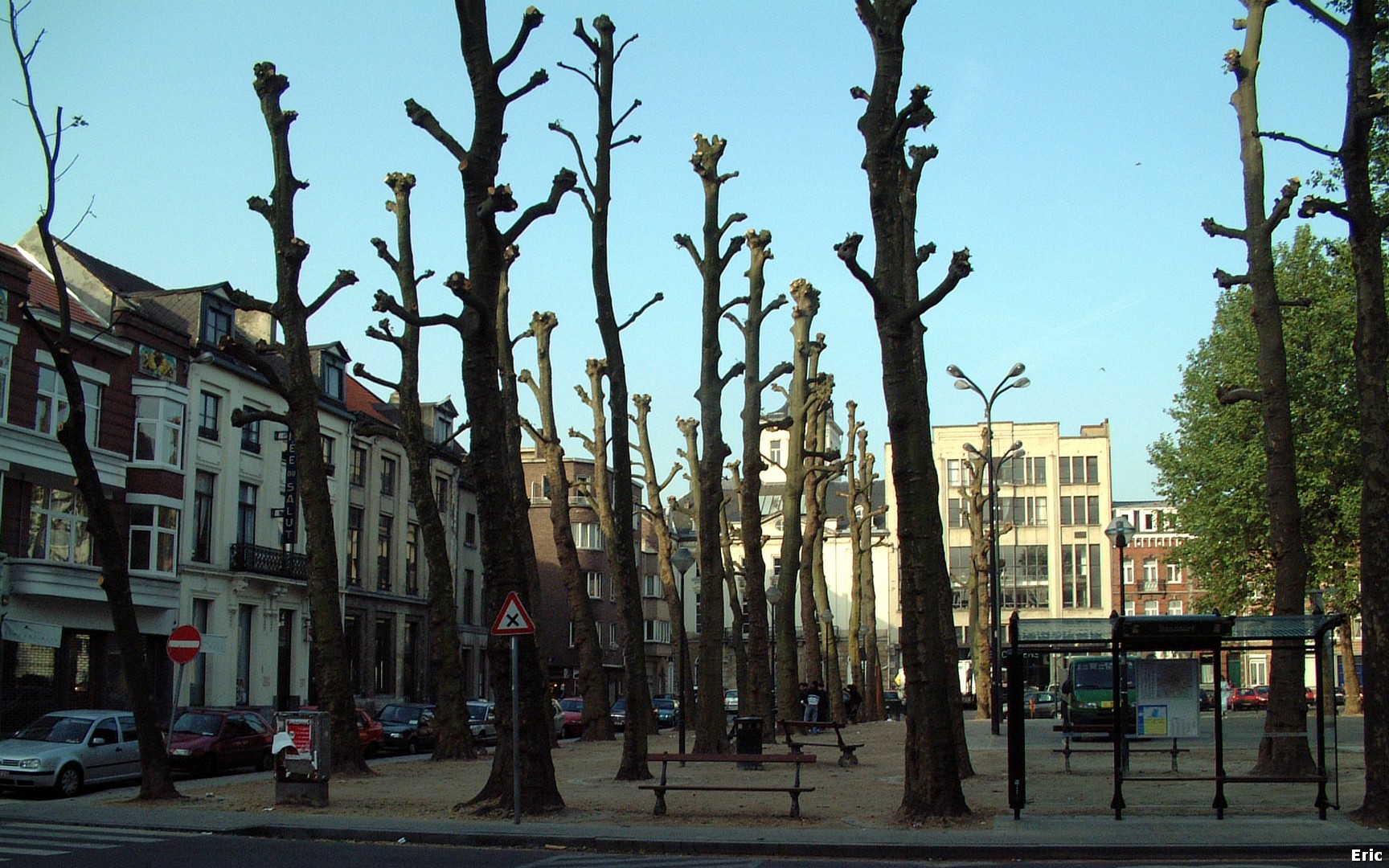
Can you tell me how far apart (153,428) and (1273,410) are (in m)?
29.9

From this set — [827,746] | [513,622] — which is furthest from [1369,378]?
[827,746]

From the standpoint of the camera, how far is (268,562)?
43719 mm

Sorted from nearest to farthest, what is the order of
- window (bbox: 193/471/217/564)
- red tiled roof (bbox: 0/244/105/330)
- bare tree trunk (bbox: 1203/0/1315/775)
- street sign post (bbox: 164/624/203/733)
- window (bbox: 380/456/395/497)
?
1. bare tree trunk (bbox: 1203/0/1315/775)
2. street sign post (bbox: 164/624/203/733)
3. red tiled roof (bbox: 0/244/105/330)
4. window (bbox: 193/471/217/564)
5. window (bbox: 380/456/395/497)

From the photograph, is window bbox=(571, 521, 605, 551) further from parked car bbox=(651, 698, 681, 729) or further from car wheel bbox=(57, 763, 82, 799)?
car wheel bbox=(57, 763, 82, 799)

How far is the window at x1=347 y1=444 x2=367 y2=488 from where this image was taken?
169 feet

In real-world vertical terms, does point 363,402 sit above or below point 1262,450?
above

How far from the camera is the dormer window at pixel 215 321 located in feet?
136

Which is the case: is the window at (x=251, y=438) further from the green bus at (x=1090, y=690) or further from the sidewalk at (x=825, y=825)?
the green bus at (x=1090, y=690)

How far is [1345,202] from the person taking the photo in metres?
16.1

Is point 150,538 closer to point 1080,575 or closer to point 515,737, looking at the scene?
point 515,737

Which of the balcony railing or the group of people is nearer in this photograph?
the group of people

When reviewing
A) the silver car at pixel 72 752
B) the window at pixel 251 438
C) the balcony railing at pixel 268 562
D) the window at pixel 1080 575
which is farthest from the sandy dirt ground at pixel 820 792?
the window at pixel 1080 575

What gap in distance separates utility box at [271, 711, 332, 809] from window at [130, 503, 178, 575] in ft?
69.8

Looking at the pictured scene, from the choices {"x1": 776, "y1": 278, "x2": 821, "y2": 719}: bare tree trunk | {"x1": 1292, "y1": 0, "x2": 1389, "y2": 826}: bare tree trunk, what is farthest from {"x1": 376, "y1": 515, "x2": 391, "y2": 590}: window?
{"x1": 1292, "y1": 0, "x2": 1389, "y2": 826}: bare tree trunk
